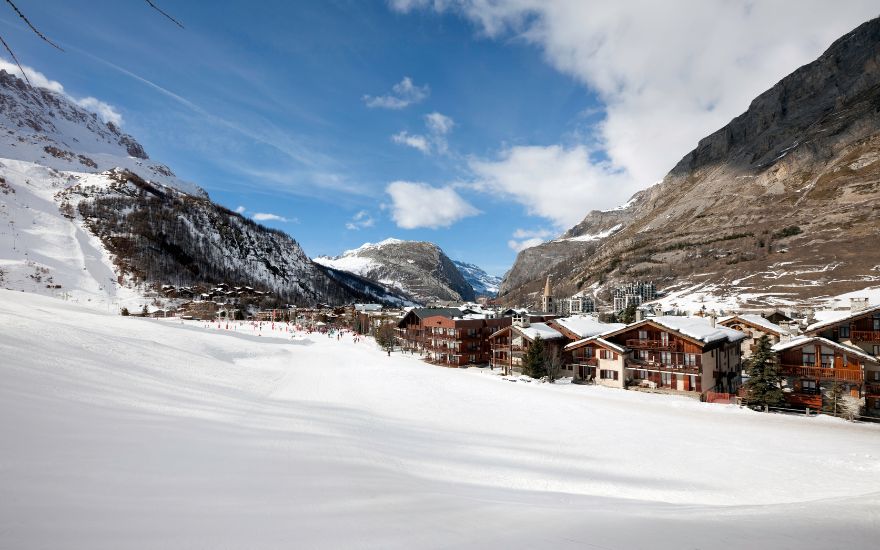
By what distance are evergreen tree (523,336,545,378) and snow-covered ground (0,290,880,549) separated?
1639cm

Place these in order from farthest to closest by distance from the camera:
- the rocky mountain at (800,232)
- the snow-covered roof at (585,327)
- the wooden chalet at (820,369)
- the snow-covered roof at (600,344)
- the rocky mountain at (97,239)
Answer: the rocky mountain at (800,232)
the rocky mountain at (97,239)
the snow-covered roof at (585,327)
the snow-covered roof at (600,344)
the wooden chalet at (820,369)

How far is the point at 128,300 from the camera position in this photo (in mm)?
109938

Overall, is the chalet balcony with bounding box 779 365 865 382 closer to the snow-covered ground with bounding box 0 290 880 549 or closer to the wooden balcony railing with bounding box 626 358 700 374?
the snow-covered ground with bounding box 0 290 880 549

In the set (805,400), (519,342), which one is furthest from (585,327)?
(805,400)

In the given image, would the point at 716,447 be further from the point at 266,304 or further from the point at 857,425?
the point at 266,304

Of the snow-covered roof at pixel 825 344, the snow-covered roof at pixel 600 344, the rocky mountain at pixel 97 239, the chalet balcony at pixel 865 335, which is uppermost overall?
the rocky mountain at pixel 97 239

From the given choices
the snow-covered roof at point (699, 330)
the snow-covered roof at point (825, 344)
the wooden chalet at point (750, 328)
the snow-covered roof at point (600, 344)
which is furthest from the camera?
the wooden chalet at point (750, 328)

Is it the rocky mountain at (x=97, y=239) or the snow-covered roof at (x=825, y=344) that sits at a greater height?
the rocky mountain at (x=97, y=239)

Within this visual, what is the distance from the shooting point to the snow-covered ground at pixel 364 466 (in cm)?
533

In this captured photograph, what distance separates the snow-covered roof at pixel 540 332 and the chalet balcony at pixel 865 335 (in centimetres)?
2601

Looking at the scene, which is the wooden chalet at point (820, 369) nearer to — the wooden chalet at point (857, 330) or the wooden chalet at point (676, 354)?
the wooden chalet at point (857, 330)

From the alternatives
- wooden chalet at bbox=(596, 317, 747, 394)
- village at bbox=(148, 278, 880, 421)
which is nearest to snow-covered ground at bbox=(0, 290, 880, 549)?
village at bbox=(148, 278, 880, 421)

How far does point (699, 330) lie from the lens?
126 ft

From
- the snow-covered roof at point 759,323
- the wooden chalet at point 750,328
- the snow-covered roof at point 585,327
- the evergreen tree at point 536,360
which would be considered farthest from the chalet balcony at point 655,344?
the snow-covered roof at point 759,323
